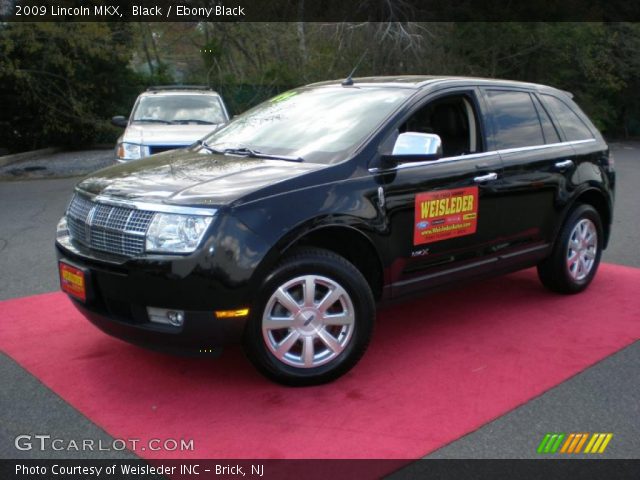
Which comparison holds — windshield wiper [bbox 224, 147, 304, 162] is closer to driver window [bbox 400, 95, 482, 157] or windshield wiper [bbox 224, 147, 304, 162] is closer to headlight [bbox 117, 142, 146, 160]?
driver window [bbox 400, 95, 482, 157]

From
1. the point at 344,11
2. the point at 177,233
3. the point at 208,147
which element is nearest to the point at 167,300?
the point at 177,233

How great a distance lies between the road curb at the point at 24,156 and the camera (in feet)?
56.6

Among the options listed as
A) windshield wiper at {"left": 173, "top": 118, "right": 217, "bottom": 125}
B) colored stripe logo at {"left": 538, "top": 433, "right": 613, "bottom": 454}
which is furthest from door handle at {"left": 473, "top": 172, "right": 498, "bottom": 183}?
windshield wiper at {"left": 173, "top": 118, "right": 217, "bottom": 125}

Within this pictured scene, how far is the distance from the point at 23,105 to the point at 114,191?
17.7m

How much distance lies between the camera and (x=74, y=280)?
13.0 feet

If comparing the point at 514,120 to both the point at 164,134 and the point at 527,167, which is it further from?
the point at 164,134

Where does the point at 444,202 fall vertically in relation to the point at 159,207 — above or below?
below

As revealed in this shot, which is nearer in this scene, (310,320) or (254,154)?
(310,320)

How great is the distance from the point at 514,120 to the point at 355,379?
2438 mm

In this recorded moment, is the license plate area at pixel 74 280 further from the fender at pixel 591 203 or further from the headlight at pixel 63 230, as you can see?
the fender at pixel 591 203

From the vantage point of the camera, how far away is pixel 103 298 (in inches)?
150

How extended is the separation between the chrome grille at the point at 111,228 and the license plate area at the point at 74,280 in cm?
16

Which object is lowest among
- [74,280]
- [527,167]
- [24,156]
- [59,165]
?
[24,156]

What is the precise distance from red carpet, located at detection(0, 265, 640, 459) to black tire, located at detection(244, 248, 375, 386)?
5.5 inches
